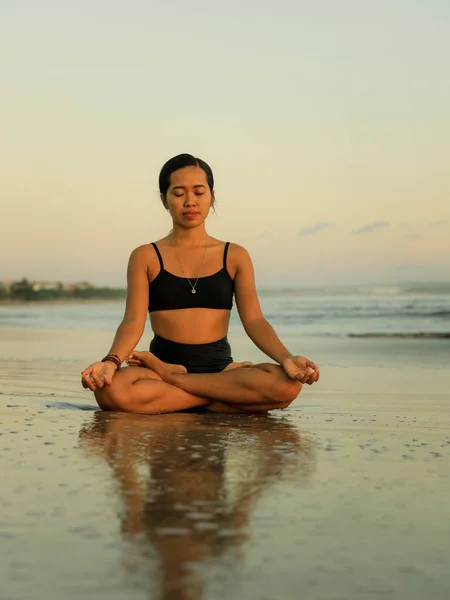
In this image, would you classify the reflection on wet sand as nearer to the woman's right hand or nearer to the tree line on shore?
the woman's right hand

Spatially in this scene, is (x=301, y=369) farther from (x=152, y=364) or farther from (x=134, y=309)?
(x=134, y=309)

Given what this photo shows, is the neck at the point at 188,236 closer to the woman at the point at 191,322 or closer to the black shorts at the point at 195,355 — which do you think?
the woman at the point at 191,322

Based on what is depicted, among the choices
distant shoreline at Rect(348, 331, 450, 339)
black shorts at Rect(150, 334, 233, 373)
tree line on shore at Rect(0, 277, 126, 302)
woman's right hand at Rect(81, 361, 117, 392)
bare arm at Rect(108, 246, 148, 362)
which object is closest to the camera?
woman's right hand at Rect(81, 361, 117, 392)

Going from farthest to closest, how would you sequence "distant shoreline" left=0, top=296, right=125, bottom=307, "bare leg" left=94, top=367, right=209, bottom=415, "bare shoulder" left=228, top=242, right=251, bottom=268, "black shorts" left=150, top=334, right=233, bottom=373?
"distant shoreline" left=0, top=296, right=125, bottom=307 < "bare shoulder" left=228, top=242, right=251, bottom=268 < "black shorts" left=150, top=334, right=233, bottom=373 < "bare leg" left=94, top=367, right=209, bottom=415

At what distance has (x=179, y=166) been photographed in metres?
5.07

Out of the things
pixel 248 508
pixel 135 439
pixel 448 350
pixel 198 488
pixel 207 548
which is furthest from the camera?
pixel 448 350

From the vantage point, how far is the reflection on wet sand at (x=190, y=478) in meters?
2.10

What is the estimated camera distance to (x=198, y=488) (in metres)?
2.87

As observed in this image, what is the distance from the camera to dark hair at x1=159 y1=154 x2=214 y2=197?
5082 millimetres

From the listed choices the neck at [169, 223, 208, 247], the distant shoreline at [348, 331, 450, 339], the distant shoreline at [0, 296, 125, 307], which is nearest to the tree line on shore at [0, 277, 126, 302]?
the distant shoreline at [0, 296, 125, 307]

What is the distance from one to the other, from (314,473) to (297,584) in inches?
47.6

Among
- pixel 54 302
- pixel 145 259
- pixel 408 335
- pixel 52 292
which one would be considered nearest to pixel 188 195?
pixel 145 259

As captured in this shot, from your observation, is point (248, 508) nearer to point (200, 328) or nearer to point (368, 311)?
point (200, 328)

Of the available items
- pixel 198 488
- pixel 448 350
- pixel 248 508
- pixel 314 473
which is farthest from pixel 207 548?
pixel 448 350
